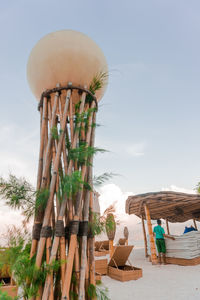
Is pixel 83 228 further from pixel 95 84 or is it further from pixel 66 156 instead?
pixel 95 84

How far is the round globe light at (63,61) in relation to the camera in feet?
9.02

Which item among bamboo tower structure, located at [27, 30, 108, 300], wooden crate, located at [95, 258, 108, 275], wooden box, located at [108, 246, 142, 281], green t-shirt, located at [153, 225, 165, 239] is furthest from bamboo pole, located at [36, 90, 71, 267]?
green t-shirt, located at [153, 225, 165, 239]

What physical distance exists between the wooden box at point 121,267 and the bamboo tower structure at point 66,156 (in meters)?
2.43

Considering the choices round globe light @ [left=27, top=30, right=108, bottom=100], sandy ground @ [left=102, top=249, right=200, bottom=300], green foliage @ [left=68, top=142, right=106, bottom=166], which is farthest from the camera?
sandy ground @ [left=102, top=249, right=200, bottom=300]

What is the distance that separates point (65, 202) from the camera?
2188 millimetres

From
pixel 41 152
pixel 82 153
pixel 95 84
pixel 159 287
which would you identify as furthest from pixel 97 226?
pixel 159 287

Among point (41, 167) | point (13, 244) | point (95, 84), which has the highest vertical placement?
point (95, 84)

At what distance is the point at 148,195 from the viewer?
649 centimetres

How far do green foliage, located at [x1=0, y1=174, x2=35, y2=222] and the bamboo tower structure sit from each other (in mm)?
117

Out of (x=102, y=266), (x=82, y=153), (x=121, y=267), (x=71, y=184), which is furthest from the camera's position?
(x=121, y=267)

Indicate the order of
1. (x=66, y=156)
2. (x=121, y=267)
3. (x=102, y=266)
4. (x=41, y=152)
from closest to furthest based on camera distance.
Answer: (x=66, y=156), (x=41, y=152), (x=102, y=266), (x=121, y=267)

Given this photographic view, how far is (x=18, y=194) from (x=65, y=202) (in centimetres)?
56

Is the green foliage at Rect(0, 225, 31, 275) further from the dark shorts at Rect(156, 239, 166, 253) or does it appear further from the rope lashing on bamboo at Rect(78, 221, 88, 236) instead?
the dark shorts at Rect(156, 239, 166, 253)

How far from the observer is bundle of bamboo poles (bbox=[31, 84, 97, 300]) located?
6.80 ft
